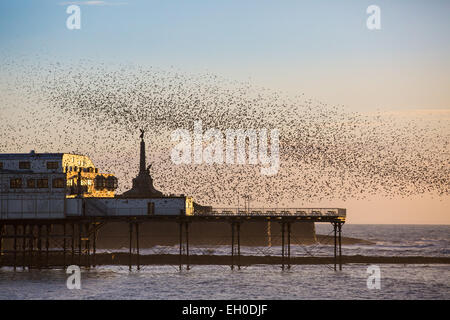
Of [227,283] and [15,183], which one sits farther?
[15,183]

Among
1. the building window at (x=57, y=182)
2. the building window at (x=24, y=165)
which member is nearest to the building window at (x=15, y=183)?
the building window at (x=57, y=182)

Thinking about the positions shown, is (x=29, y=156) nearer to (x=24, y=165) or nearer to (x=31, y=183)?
(x=24, y=165)

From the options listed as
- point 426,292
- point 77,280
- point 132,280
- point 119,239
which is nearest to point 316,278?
point 426,292

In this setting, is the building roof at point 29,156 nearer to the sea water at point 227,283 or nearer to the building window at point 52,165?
the building window at point 52,165

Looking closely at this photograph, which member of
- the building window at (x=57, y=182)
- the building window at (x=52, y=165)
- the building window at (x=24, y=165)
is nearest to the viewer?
the building window at (x=57, y=182)

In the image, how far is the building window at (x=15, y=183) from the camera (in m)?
84.2

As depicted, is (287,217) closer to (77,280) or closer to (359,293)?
(359,293)

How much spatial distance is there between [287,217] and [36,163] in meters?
28.4

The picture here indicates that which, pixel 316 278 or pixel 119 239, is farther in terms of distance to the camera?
pixel 119 239

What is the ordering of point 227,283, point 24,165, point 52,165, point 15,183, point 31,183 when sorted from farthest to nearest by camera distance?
point 24,165 → point 52,165 → point 31,183 → point 15,183 → point 227,283

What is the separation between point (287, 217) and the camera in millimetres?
83312

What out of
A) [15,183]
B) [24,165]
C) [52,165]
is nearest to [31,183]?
[15,183]

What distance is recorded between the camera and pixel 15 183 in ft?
277
